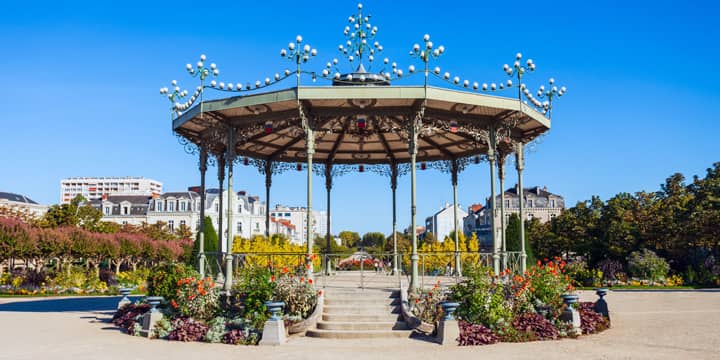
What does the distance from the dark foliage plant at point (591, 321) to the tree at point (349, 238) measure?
137 metres

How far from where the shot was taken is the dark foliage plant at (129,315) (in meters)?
14.7

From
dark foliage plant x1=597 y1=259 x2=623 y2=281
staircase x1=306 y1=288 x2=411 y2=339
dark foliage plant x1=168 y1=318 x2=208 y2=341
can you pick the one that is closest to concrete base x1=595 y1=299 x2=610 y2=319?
staircase x1=306 y1=288 x2=411 y2=339

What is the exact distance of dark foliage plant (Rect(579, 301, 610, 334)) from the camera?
1372 centimetres

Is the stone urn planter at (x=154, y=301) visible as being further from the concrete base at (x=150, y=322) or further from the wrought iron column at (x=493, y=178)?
the wrought iron column at (x=493, y=178)

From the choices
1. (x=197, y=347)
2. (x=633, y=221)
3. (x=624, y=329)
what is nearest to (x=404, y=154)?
(x=624, y=329)

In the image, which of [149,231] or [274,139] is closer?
[274,139]

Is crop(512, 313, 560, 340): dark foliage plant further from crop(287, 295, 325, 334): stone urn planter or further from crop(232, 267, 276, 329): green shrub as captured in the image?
crop(232, 267, 276, 329): green shrub

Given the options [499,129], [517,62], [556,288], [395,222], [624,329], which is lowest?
[624,329]

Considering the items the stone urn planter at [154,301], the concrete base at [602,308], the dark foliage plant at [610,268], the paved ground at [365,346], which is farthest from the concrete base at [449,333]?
the dark foliage plant at [610,268]

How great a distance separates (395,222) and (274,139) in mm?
5924

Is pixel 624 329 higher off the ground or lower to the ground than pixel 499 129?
lower

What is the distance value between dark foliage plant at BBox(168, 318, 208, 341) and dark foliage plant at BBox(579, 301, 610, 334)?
8.78m

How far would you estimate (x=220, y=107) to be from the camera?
51.2 feet

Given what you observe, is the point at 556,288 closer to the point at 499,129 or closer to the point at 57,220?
the point at 499,129
